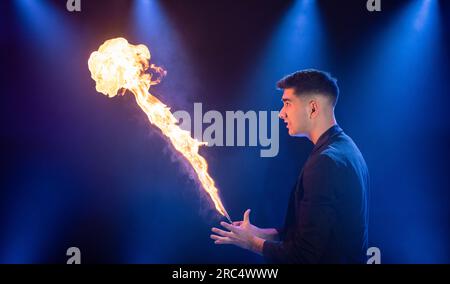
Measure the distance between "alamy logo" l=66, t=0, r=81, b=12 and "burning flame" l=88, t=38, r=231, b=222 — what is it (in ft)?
1.62

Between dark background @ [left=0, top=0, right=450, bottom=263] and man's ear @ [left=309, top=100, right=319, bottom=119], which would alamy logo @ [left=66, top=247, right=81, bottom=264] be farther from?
man's ear @ [left=309, top=100, right=319, bottom=119]

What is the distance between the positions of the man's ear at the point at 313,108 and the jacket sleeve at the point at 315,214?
52cm

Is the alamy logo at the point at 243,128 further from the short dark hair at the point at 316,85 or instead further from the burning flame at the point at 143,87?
the short dark hair at the point at 316,85

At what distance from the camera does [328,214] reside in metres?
2.37

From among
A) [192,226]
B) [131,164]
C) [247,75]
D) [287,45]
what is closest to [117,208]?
[131,164]

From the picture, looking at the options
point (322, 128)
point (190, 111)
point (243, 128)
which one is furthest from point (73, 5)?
point (322, 128)

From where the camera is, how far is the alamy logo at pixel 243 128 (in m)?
4.43

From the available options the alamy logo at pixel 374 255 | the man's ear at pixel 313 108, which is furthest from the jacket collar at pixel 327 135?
the alamy logo at pixel 374 255

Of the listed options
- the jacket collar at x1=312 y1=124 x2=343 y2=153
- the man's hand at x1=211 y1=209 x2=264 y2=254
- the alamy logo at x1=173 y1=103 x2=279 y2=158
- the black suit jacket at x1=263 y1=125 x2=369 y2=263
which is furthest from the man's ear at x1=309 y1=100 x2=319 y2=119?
the alamy logo at x1=173 y1=103 x2=279 y2=158

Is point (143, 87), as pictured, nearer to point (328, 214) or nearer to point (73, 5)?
point (73, 5)

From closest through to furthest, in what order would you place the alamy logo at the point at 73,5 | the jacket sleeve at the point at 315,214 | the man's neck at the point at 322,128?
the jacket sleeve at the point at 315,214 < the man's neck at the point at 322,128 < the alamy logo at the point at 73,5

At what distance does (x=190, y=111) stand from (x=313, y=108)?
69.6 inches

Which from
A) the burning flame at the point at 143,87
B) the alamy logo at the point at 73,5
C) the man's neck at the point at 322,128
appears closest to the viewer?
the man's neck at the point at 322,128

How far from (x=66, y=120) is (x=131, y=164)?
83 cm
